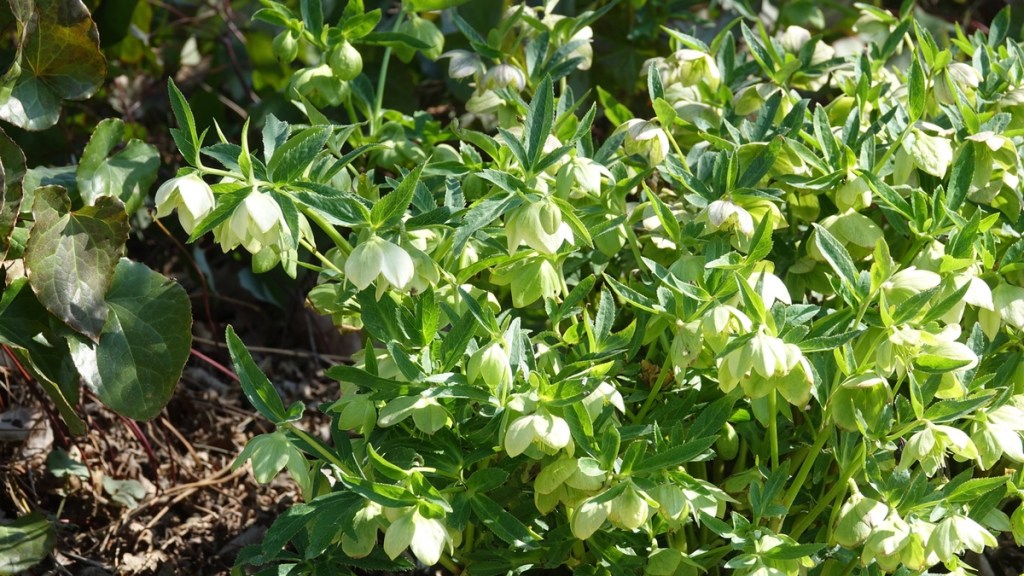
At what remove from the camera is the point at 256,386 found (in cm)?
99

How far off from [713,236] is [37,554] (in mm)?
886

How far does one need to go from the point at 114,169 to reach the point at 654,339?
2.42 ft

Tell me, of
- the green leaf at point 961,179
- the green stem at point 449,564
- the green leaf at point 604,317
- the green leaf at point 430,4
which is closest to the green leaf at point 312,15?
the green leaf at point 430,4

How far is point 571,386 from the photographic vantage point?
0.92 metres

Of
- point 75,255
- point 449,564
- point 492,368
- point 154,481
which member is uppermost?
point 492,368

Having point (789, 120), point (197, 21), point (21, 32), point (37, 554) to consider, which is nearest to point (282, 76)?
point (197, 21)

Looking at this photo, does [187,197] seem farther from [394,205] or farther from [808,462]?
[808,462]

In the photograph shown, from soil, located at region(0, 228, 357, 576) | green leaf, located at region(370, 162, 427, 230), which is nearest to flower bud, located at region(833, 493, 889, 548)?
green leaf, located at region(370, 162, 427, 230)

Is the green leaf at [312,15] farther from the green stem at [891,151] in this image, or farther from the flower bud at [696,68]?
the green stem at [891,151]

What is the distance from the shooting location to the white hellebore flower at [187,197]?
2.87 ft

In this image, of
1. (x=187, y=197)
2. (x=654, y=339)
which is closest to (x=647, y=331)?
(x=654, y=339)

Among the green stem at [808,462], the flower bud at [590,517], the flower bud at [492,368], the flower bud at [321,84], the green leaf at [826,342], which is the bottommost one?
the green stem at [808,462]

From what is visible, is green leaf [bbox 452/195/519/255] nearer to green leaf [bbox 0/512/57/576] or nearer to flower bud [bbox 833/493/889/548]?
flower bud [bbox 833/493/889/548]

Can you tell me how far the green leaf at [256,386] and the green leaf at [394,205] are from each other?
0.59 ft
